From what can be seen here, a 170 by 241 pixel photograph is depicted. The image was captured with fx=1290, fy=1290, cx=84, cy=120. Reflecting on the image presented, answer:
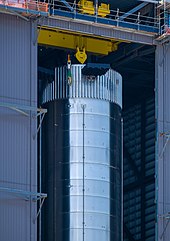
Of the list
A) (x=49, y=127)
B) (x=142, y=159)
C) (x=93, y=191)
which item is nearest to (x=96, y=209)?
(x=93, y=191)

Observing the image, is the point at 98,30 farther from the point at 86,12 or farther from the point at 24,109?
the point at 24,109

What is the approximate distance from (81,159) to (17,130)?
5.58m

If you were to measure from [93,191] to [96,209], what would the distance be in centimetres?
118

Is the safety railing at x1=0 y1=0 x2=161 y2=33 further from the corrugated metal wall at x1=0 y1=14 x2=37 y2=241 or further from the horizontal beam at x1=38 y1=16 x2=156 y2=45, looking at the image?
the corrugated metal wall at x1=0 y1=14 x2=37 y2=241

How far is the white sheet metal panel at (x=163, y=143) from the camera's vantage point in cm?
8369

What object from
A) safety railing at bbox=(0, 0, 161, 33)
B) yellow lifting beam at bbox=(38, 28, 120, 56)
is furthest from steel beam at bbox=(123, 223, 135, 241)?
safety railing at bbox=(0, 0, 161, 33)

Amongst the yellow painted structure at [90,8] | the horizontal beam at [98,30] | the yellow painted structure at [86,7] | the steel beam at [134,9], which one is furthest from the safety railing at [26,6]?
the steel beam at [134,9]

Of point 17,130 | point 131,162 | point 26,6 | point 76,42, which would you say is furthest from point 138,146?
point 26,6

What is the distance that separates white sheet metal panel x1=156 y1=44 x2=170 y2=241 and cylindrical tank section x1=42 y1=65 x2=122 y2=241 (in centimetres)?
266

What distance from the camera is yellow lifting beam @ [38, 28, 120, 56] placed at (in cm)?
8544

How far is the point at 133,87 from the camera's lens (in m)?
97.7

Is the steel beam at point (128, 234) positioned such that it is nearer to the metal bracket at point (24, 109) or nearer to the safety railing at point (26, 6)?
the metal bracket at point (24, 109)

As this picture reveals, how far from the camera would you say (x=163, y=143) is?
84.8 m

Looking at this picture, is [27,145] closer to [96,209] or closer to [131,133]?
[96,209]
